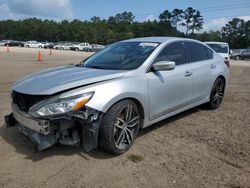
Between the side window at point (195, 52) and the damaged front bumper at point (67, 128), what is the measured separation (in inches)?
104

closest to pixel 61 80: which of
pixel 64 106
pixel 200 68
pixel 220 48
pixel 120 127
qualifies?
pixel 64 106

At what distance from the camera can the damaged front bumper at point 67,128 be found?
369 cm

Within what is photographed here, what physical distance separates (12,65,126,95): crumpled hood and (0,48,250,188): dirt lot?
906 millimetres

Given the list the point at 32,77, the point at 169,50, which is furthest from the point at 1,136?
the point at 169,50

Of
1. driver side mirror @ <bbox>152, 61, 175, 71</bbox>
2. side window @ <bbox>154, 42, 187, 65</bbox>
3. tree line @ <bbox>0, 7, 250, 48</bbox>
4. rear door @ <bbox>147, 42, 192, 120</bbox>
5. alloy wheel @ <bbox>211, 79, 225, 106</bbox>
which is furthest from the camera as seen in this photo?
tree line @ <bbox>0, 7, 250, 48</bbox>

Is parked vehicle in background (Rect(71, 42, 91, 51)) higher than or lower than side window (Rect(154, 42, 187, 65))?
higher

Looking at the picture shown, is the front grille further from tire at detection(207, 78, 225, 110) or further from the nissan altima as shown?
tire at detection(207, 78, 225, 110)

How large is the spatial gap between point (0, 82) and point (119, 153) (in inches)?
288

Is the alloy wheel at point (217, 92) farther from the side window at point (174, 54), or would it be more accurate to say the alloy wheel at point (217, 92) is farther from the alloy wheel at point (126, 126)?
the alloy wheel at point (126, 126)

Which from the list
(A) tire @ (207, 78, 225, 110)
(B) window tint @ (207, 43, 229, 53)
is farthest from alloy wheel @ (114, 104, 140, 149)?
(B) window tint @ (207, 43, 229, 53)

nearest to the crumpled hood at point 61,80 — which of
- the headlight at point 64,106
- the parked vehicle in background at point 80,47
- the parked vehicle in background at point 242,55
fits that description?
the headlight at point 64,106

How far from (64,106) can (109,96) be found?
59 cm

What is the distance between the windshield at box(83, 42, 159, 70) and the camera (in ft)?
15.2

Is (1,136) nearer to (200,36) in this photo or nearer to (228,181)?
(228,181)
